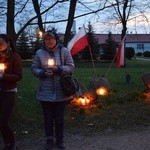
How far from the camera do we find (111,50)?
5012cm

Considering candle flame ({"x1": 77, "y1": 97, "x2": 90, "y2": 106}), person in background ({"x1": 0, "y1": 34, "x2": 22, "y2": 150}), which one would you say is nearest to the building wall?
candle flame ({"x1": 77, "y1": 97, "x2": 90, "y2": 106})

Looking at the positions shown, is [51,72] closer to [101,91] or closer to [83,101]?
[83,101]

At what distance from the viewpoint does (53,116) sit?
6.43 m

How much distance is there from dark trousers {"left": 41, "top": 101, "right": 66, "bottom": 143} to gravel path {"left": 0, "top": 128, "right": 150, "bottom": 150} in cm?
23

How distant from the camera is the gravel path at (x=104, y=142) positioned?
6535 millimetres

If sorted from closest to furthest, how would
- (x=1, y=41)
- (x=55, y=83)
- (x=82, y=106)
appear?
(x=1, y=41) < (x=55, y=83) < (x=82, y=106)

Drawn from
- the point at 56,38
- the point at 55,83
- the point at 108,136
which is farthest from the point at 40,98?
the point at 108,136

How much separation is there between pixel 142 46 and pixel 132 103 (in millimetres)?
102149

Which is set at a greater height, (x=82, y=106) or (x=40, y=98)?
(x=40, y=98)

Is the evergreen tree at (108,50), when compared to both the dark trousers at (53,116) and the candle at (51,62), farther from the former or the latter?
the candle at (51,62)

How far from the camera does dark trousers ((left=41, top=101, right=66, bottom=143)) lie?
6.30m

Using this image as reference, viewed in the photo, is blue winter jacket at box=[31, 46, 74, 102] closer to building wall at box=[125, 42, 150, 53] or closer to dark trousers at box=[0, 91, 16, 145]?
dark trousers at box=[0, 91, 16, 145]

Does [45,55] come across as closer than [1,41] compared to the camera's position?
No

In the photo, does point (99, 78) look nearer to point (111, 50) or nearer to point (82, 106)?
point (82, 106)
